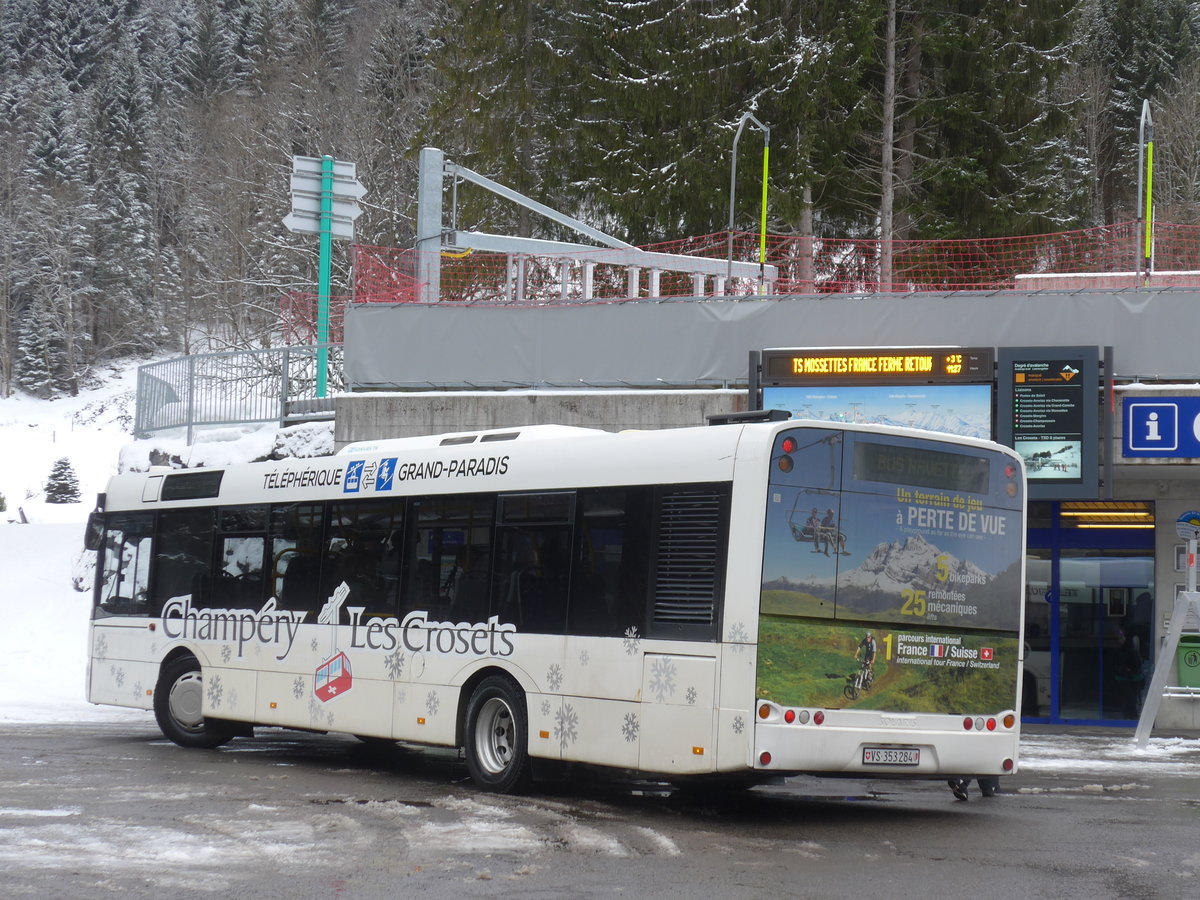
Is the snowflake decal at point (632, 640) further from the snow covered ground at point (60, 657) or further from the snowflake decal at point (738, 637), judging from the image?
the snow covered ground at point (60, 657)

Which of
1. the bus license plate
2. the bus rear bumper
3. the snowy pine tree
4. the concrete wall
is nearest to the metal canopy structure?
the concrete wall

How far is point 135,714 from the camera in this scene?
19.2 metres

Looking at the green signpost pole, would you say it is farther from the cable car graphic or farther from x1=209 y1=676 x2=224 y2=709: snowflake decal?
the cable car graphic

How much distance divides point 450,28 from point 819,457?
1238 inches

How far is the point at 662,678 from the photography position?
10.2m

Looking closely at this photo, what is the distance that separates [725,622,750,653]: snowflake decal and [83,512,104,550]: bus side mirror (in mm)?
8874

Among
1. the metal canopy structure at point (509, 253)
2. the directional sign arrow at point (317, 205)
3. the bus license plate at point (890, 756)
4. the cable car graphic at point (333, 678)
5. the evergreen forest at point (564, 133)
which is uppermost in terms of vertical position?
the evergreen forest at point (564, 133)

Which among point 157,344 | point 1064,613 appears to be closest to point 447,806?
point 1064,613

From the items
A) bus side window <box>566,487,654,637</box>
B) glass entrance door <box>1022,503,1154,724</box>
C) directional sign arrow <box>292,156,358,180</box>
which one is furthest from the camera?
directional sign arrow <box>292,156,358,180</box>

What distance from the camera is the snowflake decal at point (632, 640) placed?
10.5 m

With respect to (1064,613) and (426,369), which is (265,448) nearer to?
(426,369)

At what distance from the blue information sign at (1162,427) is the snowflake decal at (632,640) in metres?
9.37

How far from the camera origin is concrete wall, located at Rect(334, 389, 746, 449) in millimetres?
→ 19344

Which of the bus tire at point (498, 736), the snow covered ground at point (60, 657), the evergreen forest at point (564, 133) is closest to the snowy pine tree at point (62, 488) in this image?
the snow covered ground at point (60, 657)
